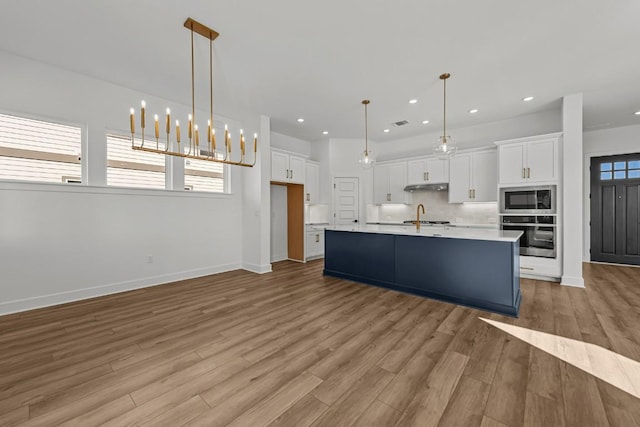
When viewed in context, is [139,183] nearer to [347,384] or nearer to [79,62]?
[79,62]

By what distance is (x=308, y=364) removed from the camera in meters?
2.16

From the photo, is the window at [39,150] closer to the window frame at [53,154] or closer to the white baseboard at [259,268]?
the window frame at [53,154]

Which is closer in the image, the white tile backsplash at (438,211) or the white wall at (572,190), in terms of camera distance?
the white wall at (572,190)

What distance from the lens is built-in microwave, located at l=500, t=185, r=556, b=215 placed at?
4566mm

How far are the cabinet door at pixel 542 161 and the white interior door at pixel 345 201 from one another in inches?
143

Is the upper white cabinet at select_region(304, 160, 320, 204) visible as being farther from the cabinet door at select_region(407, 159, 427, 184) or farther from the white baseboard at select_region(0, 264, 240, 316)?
the white baseboard at select_region(0, 264, 240, 316)

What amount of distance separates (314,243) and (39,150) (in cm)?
505

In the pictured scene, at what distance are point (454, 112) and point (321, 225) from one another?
12.5ft

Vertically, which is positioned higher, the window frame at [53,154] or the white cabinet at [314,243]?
the window frame at [53,154]

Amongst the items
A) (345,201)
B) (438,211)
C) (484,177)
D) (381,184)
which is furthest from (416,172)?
(345,201)

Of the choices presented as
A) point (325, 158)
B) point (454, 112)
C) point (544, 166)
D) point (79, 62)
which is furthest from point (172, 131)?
point (544, 166)

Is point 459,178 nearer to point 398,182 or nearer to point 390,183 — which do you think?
point 398,182

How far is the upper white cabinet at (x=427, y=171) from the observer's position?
612 cm

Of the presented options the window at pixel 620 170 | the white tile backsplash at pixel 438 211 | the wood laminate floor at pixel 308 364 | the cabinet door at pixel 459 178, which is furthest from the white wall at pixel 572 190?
the window at pixel 620 170
